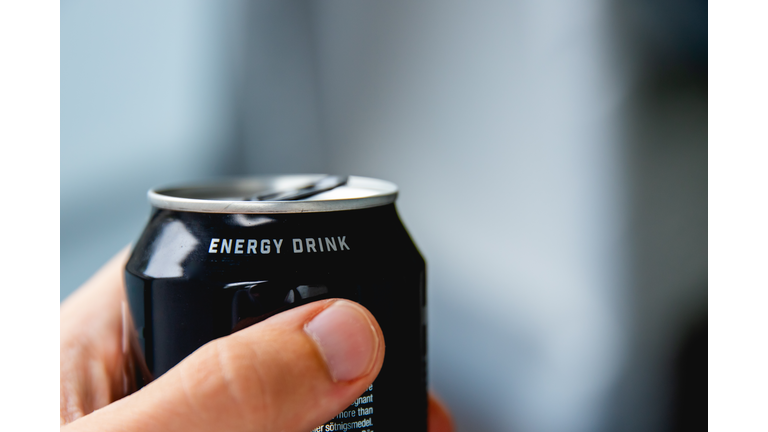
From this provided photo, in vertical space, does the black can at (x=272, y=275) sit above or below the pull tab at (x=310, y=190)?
below

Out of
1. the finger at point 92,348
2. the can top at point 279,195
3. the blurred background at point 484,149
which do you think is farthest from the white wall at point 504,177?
the finger at point 92,348

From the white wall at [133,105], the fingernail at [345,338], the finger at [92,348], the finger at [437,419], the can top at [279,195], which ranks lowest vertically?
the finger at [437,419]

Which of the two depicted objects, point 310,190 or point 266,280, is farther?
point 310,190

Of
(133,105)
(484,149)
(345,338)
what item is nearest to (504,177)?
(484,149)

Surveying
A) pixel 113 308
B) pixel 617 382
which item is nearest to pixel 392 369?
pixel 113 308

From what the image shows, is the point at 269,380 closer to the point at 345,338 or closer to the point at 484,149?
the point at 345,338

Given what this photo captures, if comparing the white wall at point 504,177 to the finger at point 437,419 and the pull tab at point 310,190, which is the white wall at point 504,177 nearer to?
the finger at point 437,419

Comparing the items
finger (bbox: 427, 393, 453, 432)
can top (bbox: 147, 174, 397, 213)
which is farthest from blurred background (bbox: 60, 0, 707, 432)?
can top (bbox: 147, 174, 397, 213)

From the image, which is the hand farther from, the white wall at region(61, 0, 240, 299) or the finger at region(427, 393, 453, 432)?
the white wall at region(61, 0, 240, 299)
